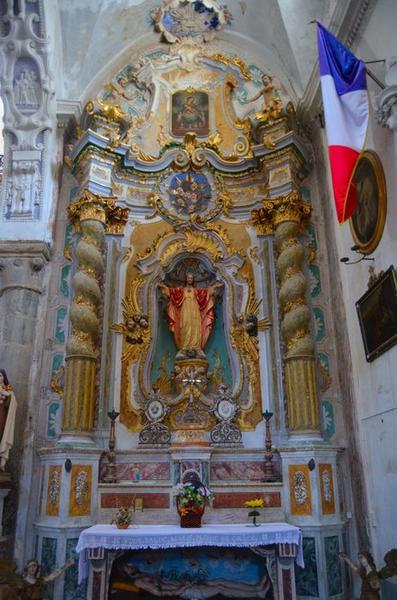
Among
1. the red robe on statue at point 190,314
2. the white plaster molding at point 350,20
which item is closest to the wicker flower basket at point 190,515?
the red robe on statue at point 190,314

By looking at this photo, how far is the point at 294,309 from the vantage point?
27.1 ft

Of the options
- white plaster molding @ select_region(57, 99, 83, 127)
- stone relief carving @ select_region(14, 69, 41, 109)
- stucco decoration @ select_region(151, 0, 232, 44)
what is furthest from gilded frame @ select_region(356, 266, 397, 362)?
stucco decoration @ select_region(151, 0, 232, 44)

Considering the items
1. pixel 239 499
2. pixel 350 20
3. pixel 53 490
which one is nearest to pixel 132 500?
pixel 53 490

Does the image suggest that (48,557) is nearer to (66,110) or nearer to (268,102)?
A: (66,110)

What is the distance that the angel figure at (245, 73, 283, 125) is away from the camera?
927 cm

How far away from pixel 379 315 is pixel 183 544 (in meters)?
3.57

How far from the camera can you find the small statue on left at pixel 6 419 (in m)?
6.87

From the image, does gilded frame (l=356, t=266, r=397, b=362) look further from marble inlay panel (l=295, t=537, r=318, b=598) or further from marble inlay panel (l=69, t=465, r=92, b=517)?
marble inlay panel (l=69, t=465, r=92, b=517)

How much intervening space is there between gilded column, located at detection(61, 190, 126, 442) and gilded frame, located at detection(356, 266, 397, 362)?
3.91 m

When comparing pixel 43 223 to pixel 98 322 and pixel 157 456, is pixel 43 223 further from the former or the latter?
pixel 157 456

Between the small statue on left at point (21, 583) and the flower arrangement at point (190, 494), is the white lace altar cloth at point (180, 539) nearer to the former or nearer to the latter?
the flower arrangement at point (190, 494)

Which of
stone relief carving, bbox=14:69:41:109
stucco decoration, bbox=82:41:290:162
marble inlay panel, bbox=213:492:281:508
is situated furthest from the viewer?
stucco decoration, bbox=82:41:290:162

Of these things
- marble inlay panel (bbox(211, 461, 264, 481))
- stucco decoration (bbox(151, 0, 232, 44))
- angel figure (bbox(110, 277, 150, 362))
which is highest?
stucco decoration (bbox(151, 0, 232, 44))

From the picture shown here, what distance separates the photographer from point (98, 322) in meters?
8.41
